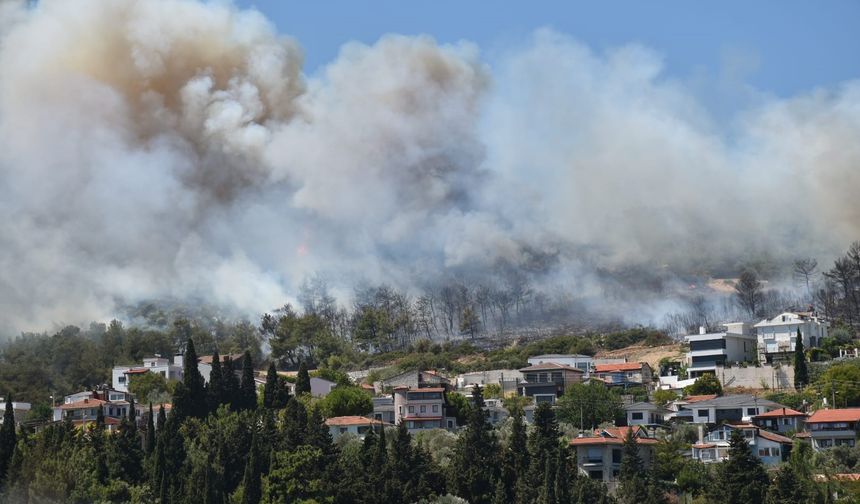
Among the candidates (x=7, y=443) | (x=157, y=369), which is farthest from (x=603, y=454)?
(x=157, y=369)

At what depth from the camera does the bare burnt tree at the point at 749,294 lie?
3775 inches

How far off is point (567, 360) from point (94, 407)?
26476mm

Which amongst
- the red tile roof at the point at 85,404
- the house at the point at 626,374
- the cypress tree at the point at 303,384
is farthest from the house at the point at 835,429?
the red tile roof at the point at 85,404

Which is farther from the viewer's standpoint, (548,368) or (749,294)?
(749,294)

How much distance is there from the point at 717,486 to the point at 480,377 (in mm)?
29799

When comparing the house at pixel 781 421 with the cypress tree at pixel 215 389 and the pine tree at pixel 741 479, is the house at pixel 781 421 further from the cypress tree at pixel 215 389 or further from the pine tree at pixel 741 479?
the cypress tree at pixel 215 389

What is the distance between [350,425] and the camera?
63594mm

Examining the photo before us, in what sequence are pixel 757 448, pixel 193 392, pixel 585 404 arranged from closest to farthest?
pixel 757 448
pixel 193 392
pixel 585 404

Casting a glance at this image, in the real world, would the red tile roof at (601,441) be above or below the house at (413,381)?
below

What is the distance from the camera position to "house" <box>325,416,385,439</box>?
206 feet

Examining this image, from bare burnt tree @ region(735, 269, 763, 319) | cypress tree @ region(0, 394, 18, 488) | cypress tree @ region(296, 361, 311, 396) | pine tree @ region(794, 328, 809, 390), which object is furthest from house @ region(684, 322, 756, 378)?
cypress tree @ region(0, 394, 18, 488)

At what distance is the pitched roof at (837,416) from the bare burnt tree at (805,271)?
4287 centimetres

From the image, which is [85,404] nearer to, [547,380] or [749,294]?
[547,380]

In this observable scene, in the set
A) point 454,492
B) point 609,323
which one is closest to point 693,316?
point 609,323
